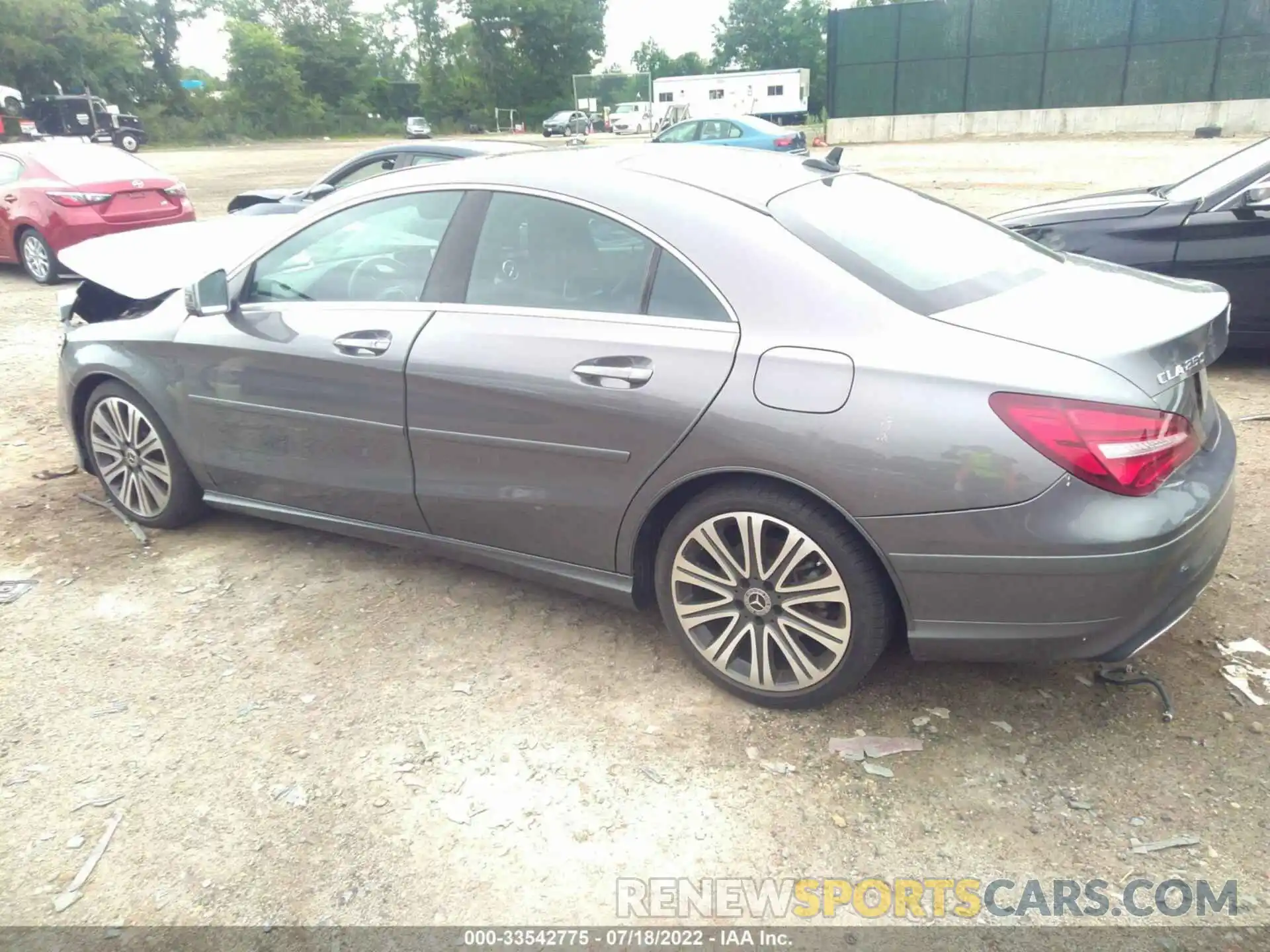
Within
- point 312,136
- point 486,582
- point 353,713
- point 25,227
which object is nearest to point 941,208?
point 486,582

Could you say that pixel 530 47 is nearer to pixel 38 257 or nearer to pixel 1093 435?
pixel 38 257

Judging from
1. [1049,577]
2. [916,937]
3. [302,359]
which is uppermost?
[302,359]

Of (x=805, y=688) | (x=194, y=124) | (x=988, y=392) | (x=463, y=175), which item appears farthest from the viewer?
(x=194, y=124)

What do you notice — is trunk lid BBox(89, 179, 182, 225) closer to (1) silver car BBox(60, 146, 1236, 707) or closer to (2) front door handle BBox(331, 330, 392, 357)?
(1) silver car BBox(60, 146, 1236, 707)

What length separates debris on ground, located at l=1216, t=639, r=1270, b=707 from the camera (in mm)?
2861

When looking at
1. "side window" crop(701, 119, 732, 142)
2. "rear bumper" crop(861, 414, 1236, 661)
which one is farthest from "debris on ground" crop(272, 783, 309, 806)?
"side window" crop(701, 119, 732, 142)

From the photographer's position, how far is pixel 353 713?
3.00 meters

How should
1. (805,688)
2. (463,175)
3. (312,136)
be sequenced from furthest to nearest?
(312,136) < (463,175) < (805,688)

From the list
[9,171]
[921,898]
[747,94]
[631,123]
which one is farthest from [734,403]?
[631,123]

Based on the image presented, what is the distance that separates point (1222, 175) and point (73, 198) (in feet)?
34.6

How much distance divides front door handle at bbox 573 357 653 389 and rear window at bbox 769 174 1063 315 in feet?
2.01

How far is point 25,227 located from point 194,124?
52.8 meters

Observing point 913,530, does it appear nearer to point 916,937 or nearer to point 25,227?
point 916,937

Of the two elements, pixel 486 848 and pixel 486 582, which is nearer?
pixel 486 848
